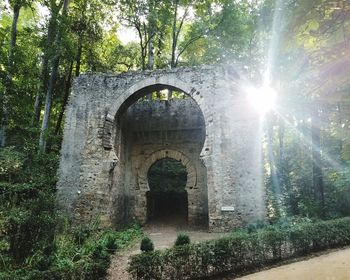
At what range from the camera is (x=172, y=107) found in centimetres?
1417

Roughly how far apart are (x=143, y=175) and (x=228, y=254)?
777 centimetres

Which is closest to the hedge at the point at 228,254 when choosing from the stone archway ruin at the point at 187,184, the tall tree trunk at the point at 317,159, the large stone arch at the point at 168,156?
the tall tree trunk at the point at 317,159

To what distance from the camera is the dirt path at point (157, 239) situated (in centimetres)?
640

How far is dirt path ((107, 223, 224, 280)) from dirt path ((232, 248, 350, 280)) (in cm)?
269

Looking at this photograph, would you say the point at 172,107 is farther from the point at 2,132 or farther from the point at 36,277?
the point at 36,277

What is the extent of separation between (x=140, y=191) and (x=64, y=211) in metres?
3.56

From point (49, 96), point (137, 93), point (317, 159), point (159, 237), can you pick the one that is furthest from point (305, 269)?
point (49, 96)

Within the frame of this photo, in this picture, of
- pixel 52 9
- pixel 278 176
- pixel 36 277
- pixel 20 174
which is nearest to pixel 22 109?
pixel 20 174

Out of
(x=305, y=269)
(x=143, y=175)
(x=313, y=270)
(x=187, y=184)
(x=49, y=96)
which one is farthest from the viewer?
(x=49, y=96)

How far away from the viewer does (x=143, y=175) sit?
13578 mm

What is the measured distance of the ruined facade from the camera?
1073 cm

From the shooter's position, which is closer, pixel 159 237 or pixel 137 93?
pixel 159 237

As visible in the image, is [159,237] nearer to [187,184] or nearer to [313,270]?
[187,184]

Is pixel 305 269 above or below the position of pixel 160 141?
below
